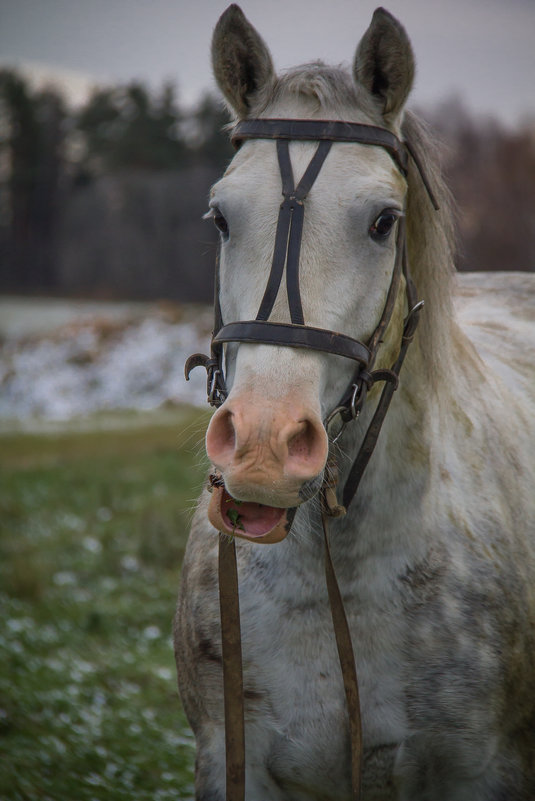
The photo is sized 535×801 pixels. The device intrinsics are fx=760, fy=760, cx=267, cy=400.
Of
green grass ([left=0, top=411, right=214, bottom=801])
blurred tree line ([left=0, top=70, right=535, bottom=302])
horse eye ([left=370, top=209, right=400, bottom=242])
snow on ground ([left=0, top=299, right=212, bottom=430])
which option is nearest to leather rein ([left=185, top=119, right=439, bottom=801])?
horse eye ([left=370, top=209, right=400, bottom=242])

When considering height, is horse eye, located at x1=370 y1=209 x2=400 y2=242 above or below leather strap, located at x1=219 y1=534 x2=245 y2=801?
above

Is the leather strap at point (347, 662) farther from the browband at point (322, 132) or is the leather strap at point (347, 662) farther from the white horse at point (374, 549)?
the browband at point (322, 132)

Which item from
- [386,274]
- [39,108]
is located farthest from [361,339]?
[39,108]

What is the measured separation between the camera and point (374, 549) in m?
2.50

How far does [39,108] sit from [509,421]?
29.2 m

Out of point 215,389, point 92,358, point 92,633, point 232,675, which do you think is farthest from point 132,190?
point 232,675

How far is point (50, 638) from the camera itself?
Answer: 6.51m

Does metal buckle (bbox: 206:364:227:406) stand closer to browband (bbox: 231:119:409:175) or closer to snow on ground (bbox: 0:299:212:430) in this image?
browband (bbox: 231:119:409:175)

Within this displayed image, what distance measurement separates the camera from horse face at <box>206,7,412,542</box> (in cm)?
188

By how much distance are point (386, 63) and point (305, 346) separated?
1.00 meters

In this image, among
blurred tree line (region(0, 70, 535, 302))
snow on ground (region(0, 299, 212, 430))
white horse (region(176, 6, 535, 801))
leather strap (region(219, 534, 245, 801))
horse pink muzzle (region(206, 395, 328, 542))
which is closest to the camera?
horse pink muzzle (region(206, 395, 328, 542))

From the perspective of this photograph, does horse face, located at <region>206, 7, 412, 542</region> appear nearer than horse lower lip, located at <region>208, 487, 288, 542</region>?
Yes

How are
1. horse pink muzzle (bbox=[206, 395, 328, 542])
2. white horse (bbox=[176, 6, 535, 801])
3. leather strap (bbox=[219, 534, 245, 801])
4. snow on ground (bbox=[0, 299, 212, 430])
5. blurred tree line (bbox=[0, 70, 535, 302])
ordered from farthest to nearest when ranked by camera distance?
1. blurred tree line (bbox=[0, 70, 535, 302])
2. snow on ground (bbox=[0, 299, 212, 430])
3. leather strap (bbox=[219, 534, 245, 801])
4. white horse (bbox=[176, 6, 535, 801])
5. horse pink muzzle (bbox=[206, 395, 328, 542])

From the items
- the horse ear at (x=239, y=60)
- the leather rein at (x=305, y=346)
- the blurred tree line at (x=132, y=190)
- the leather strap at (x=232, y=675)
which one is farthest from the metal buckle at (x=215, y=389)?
the blurred tree line at (x=132, y=190)
